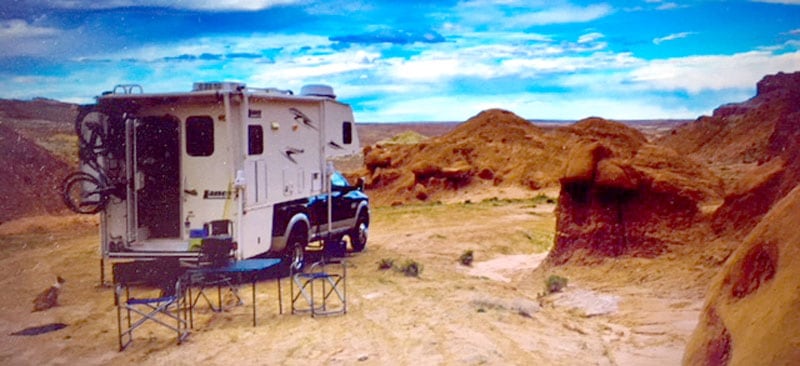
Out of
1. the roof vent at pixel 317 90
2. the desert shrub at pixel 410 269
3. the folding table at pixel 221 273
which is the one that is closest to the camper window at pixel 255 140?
the folding table at pixel 221 273

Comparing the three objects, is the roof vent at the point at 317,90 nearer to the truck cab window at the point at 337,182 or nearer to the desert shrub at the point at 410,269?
the truck cab window at the point at 337,182

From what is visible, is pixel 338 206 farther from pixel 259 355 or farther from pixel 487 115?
pixel 487 115

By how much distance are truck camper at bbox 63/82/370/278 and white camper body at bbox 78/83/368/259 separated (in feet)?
0.05

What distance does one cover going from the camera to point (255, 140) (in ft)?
41.2

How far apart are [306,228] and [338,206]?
196 cm

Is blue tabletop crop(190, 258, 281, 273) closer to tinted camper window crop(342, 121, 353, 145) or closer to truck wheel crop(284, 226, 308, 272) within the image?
truck wheel crop(284, 226, 308, 272)

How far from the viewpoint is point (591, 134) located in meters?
42.2

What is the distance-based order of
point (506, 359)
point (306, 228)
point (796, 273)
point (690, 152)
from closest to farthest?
point (796, 273)
point (506, 359)
point (306, 228)
point (690, 152)

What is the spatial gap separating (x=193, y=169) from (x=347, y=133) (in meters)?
4.56

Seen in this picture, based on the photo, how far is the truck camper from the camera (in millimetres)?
12047

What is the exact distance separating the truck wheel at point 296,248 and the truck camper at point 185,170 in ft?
0.58

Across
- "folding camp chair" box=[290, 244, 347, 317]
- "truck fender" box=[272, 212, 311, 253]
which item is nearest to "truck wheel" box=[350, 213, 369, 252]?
"truck fender" box=[272, 212, 311, 253]

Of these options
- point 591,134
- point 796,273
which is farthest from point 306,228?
point 591,134

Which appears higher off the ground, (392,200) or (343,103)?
(343,103)
